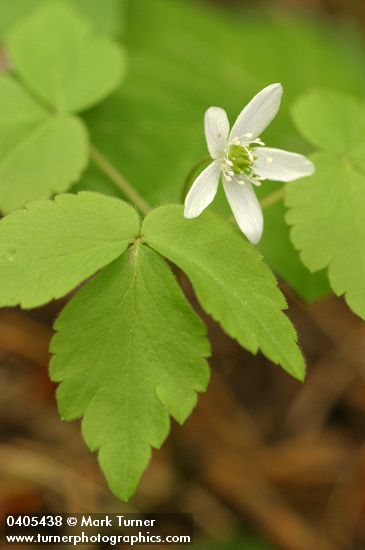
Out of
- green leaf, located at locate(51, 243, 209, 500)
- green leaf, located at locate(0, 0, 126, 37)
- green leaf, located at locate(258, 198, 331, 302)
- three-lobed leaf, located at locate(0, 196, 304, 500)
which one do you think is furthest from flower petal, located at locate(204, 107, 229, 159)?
green leaf, located at locate(0, 0, 126, 37)

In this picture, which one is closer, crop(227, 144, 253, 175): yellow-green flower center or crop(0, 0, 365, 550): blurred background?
crop(227, 144, 253, 175): yellow-green flower center

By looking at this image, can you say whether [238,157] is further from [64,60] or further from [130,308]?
[64,60]

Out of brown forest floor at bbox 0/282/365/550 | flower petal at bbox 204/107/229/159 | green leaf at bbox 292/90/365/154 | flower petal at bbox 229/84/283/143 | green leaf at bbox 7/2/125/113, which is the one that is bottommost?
brown forest floor at bbox 0/282/365/550

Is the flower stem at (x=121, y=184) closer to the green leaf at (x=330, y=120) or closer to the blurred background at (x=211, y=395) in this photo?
the blurred background at (x=211, y=395)

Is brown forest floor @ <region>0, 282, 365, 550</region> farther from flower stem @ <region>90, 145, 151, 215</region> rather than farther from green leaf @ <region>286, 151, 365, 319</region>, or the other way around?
flower stem @ <region>90, 145, 151, 215</region>

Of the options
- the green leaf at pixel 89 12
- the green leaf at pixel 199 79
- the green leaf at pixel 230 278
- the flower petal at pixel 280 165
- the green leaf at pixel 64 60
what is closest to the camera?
the green leaf at pixel 230 278

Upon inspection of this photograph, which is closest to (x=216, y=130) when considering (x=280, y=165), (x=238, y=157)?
(x=238, y=157)

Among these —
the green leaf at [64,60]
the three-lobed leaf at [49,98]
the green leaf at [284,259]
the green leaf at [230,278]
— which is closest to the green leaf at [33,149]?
the three-lobed leaf at [49,98]

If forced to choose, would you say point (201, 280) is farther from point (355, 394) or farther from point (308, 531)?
point (355, 394)
